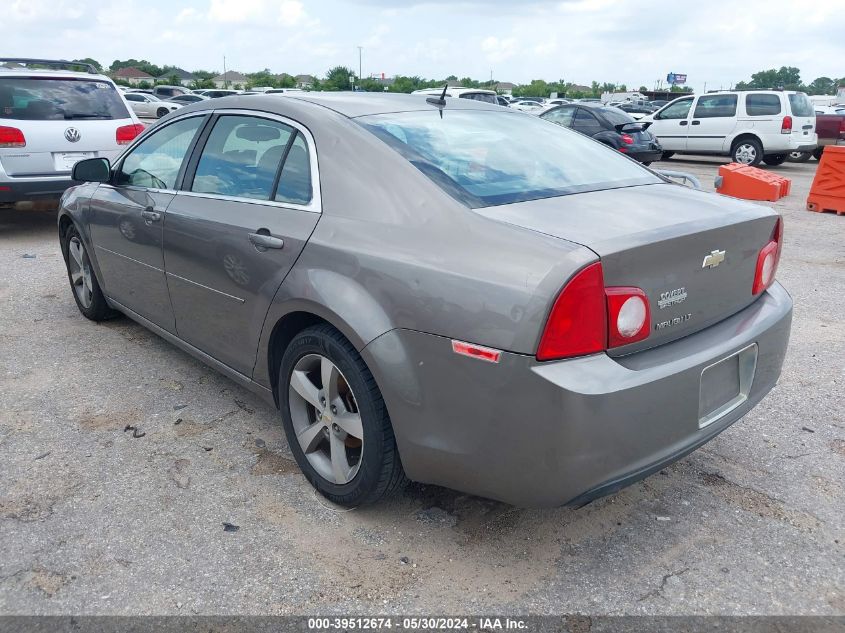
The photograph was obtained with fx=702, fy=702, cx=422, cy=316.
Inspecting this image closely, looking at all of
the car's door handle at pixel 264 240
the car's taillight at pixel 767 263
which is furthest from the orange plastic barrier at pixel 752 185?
the car's door handle at pixel 264 240

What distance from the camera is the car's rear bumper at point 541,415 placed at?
2051 mm

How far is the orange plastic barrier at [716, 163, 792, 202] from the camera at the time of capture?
10938 mm

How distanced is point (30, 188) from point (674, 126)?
1427cm

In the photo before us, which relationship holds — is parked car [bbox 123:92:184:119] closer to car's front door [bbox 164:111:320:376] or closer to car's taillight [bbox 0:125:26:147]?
car's taillight [bbox 0:125:26:147]

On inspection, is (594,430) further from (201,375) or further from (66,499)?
(201,375)

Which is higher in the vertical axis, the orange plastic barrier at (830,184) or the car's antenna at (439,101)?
the car's antenna at (439,101)

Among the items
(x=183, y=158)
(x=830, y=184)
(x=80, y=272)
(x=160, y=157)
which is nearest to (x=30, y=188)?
(x=80, y=272)

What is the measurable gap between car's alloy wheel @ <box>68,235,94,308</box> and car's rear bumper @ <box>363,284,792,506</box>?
10.6ft

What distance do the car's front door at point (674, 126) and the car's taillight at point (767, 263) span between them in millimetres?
A: 15026

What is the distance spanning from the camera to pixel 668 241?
227cm

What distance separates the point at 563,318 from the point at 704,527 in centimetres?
124

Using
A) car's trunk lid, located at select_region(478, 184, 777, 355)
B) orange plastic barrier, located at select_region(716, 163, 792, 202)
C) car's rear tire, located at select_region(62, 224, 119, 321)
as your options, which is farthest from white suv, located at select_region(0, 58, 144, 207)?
orange plastic barrier, located at select_region(716, 163, 792, 202)

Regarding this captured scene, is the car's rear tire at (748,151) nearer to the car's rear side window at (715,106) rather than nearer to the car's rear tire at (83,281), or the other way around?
the car's rear side window at (715,106)

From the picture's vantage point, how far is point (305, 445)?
290cm
